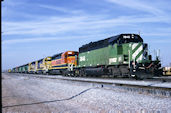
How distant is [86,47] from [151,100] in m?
18.8

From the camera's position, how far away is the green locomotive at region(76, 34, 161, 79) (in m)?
15.9

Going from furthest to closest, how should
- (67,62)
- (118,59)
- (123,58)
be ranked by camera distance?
(67,62), (118,59), (123,58)

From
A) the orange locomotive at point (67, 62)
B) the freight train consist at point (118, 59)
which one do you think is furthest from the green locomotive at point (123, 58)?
the orange locomotive at point (67, 62)

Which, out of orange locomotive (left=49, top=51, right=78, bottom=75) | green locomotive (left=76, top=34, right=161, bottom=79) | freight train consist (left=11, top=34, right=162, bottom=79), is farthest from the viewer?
orange locomotive (left=49, top=51, right=78, bottom=75)

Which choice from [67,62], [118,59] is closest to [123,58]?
[118,59]

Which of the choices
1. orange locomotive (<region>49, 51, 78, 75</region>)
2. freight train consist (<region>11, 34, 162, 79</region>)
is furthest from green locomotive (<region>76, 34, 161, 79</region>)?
orange locomotive (<region>49, 51, 78, 75</region>)

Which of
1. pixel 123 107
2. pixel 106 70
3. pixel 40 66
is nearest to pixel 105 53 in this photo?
pixel 106 70

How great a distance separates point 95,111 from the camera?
648 cm

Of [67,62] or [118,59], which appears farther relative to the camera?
[67,62]

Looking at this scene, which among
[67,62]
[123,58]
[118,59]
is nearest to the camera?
[123,58]

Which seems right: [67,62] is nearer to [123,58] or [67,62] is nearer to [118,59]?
[118,59]

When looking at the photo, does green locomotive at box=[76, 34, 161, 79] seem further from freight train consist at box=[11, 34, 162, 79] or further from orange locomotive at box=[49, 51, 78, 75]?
orange locomotive at box=[49, 51, 78, 75]

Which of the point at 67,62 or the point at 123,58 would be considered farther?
the point at 67,62

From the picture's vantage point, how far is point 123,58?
17.6m
